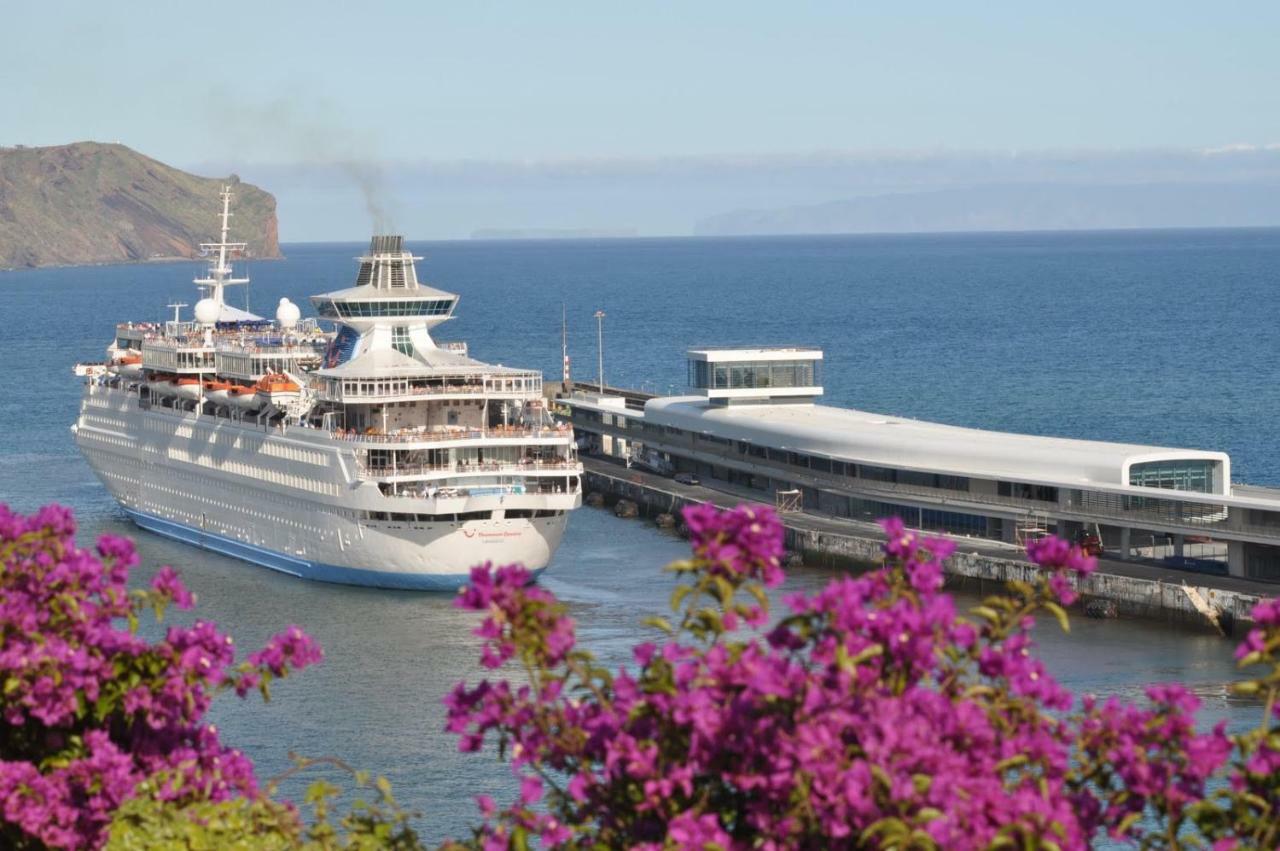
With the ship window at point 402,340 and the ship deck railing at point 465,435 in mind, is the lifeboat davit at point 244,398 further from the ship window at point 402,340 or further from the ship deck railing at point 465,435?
the ship deck railing at point 465,435

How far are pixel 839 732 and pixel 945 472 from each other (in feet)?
171

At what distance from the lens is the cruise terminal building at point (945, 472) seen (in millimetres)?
57438

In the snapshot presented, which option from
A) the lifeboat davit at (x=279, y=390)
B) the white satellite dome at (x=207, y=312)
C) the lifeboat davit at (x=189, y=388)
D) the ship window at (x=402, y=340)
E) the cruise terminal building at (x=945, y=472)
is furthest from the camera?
the white satellite dome at (x=207, y=312)

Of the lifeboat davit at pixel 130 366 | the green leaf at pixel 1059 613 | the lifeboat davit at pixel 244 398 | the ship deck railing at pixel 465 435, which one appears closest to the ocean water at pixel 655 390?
the ship deck railing at pixel 465 435

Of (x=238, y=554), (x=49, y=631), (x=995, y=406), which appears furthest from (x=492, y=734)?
(x=995, y=406)

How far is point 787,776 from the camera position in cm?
1288

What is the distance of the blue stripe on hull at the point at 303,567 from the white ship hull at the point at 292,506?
0.04 meters

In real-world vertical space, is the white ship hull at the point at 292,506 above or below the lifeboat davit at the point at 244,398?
below

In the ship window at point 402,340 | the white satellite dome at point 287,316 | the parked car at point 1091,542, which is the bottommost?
the parked car at point 1091,542

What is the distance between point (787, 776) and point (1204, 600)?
4116 cm

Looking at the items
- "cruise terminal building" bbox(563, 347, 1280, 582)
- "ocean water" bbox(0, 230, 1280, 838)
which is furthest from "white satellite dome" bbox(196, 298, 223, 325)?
"cruise terminal building" bbox(563, 347, 1280, 582)

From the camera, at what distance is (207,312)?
84.6 meters

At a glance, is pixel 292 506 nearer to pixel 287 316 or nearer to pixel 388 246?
pixel 388 246

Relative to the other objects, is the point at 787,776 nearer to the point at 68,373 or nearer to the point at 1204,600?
the point at 1204,600
